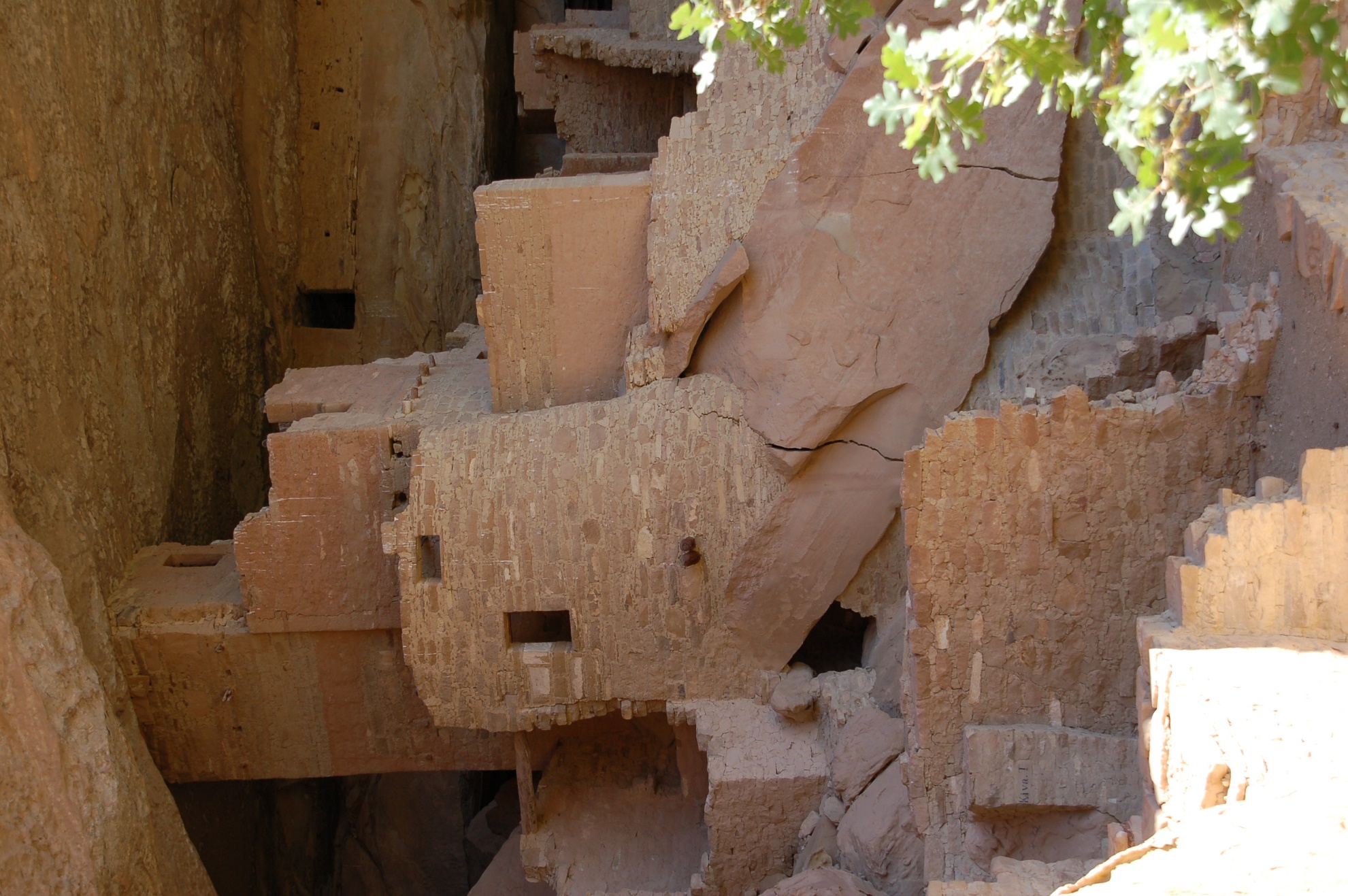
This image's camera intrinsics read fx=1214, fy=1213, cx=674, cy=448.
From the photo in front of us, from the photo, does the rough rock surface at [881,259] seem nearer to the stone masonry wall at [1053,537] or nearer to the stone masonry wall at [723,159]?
the stone masonry wall at [723,159]

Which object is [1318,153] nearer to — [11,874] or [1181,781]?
[1181,781]

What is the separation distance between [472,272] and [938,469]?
7470 mm

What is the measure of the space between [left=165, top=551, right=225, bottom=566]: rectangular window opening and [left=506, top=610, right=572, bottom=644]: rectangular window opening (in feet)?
6.83

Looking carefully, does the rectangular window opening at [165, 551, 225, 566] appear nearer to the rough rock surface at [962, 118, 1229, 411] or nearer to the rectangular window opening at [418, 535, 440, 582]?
the rectangular window opening at [418, 535, 440, 582]

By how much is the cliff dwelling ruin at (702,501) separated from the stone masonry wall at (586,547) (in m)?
0.02

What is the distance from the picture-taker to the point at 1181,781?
11.2 feet

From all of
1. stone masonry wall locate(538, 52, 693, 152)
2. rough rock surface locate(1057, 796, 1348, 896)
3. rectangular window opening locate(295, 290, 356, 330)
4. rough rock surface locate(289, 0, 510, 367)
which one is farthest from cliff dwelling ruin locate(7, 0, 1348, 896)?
stone masonry wall locate(538, 52, 693, 152)

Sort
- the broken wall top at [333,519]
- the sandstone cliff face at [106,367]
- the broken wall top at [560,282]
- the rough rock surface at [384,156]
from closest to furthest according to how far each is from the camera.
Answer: the sandstone cliff face at [106,367], the broken wall top at [560,282], the broken wall top at [333,519], the rough rock surface at [384,156]

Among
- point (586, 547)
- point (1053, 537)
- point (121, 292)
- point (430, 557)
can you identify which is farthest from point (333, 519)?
point (1053, 537)

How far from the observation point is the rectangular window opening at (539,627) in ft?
24.7

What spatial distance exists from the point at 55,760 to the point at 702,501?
349 cm

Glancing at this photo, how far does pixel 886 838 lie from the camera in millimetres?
5754

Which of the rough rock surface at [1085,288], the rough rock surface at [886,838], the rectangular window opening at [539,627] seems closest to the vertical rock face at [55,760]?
the rectangular window opening at [539,627]

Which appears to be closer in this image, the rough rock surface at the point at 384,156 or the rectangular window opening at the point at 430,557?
the rectangular window opening at the point at 430,557
